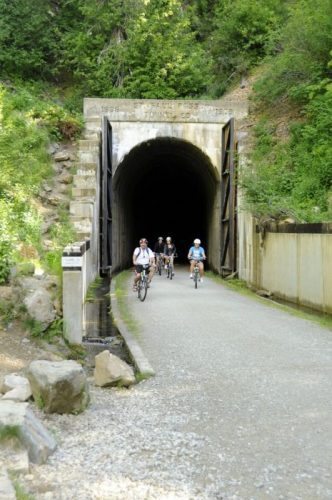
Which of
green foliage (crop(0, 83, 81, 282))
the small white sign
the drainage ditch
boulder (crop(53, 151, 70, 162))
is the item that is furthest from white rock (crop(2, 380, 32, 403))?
boulder (crop(53, 151, 70, 162))

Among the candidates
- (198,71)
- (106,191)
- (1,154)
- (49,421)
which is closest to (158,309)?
(1,154)

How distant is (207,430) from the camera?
15.0ft

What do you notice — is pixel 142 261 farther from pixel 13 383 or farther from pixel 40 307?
pixel 13 383

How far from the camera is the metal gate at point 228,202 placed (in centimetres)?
1831

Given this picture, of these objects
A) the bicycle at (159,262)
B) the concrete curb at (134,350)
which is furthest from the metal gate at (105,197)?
the concrete curb at (134,350)

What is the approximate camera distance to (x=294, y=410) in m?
4.97

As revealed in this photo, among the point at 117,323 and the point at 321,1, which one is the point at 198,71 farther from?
the point at 117,323

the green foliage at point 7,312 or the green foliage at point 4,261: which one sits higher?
the green foliage at point 4,261

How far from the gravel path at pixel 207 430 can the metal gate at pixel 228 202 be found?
1037 cm

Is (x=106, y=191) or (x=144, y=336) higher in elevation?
(x=106, y=191)

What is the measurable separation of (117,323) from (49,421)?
5.09 metres

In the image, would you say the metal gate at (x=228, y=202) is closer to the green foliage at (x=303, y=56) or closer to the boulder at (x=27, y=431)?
the green foliage at (x=303, y=56)

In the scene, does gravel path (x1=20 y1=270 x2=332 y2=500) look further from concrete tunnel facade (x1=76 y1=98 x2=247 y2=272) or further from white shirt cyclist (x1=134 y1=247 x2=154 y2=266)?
concrete tunnel facade (x1=76 y1=98 x2=247 y2=272)

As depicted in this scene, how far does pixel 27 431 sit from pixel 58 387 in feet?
3.41
